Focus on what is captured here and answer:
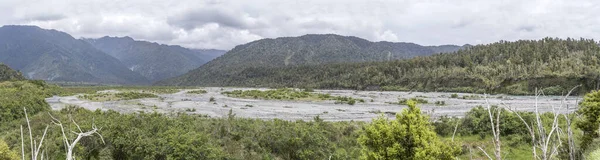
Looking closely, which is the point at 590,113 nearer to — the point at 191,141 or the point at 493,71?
the point at 191,141

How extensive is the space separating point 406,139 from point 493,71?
332 ft

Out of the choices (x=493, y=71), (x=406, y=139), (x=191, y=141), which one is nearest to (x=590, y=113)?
(x=406, y=139)

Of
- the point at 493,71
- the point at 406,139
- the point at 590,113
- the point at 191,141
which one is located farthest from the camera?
the point at 493,71

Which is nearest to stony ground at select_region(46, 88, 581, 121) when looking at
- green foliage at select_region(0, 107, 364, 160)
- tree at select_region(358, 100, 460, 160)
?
green foliage at select_region(0, 107, 364, 160)

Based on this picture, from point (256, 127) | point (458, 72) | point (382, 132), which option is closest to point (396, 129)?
point (382, 132)

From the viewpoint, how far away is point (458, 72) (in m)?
A: 108

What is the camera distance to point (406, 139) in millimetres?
13336

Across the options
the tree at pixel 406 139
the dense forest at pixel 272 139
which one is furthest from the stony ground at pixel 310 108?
the tree at pixel 406 139

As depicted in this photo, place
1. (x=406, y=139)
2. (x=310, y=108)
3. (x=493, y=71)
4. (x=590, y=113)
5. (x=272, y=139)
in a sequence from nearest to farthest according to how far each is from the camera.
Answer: (x=406, y=139) → (x=590, y=113) → (x=272, y=139) → (x=310, y=108) → (x=493, y=71)

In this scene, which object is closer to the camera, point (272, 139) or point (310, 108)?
point (272, 139)

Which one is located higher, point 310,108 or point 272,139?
point 272,139

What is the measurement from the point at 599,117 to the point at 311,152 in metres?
12.0

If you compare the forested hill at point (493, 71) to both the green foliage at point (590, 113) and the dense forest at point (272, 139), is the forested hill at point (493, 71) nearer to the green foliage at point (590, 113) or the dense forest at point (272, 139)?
the dense forest at point (272, 139)

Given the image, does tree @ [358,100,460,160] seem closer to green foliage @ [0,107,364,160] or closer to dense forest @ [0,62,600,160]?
dense forest @ [0,62,600,160]
